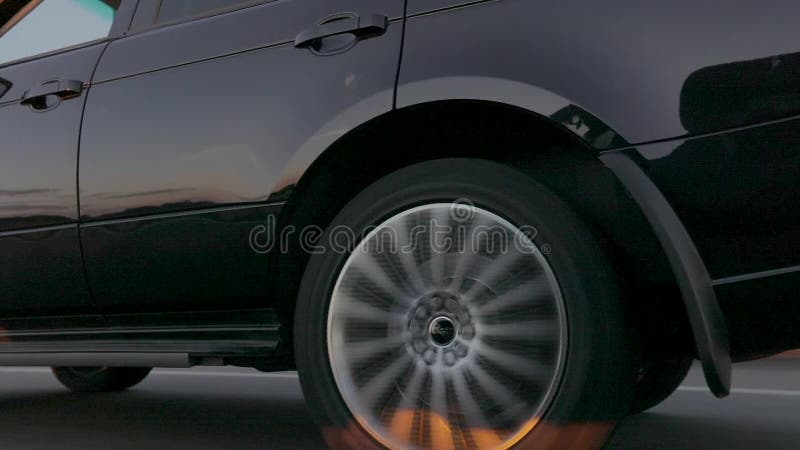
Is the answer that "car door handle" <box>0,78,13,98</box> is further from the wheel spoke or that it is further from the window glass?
the wheel spoke

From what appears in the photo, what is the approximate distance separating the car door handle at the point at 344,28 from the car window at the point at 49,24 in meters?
0.96

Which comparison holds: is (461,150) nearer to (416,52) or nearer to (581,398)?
(416,52)

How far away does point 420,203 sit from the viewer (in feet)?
7.73

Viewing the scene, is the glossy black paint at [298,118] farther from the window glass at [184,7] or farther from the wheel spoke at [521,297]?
the wheel spoke at [521,297]

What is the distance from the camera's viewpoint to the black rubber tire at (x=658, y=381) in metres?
3.07

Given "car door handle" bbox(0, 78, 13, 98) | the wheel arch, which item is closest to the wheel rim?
the wheel arch

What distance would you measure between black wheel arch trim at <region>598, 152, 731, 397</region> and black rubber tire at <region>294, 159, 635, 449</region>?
0.61ft

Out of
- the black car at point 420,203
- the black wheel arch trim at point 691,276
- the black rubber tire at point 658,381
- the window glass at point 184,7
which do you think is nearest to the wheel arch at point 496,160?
the black car at point 420,203

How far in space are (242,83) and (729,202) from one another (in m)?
1.39

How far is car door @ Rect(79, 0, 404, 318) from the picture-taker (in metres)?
2.47

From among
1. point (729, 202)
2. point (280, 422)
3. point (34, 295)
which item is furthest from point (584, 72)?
point (280, 422)

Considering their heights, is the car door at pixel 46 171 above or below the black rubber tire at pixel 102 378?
above

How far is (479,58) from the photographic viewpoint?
2.24 m

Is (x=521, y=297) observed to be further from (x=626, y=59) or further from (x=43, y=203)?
(x=43, y=203)
